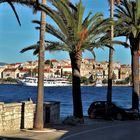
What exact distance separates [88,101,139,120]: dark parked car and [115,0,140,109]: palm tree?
4.09m

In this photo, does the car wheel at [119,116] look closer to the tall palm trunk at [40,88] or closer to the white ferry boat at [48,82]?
the tall palm trunk at [40,88]

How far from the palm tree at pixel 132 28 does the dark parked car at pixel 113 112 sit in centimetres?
409

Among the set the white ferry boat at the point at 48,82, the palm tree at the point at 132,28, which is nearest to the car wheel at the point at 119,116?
the palm tree at the point at 132,28

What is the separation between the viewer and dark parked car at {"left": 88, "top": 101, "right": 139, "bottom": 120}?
38219mm

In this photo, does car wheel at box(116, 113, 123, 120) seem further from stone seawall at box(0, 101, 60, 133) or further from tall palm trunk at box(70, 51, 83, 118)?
stone seawall at box(0, 101, 60, 133)

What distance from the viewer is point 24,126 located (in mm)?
27312

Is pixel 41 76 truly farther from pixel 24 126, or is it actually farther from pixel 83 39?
pixel 83 39

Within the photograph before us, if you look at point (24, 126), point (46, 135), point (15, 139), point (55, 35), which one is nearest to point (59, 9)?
point (55, 35)

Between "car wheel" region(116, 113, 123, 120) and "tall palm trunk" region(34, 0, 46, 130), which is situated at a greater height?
"tall palm trunk" region(34, 0, 46, 130)

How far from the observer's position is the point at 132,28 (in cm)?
4131

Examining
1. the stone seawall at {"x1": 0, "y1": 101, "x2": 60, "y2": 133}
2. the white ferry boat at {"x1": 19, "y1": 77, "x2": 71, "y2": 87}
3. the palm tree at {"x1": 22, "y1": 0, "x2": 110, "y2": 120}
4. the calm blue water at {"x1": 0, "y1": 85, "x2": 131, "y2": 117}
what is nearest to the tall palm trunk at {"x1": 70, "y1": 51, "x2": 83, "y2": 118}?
the palm tree at {"x1": 22, "y1": 0, "x2": 110, "y2": 120}

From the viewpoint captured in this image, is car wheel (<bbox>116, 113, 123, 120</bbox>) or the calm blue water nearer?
car wheel (<bbox>116, 113, 123, 120</bbox>)

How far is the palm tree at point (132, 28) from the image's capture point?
4181cm

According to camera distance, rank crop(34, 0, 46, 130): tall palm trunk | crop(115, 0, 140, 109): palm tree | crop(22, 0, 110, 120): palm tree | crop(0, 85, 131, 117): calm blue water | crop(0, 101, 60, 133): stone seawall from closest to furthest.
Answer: crop(0, 101, 60, 133): stone seawall → crop(34, 0, 46, 130): tall palm trunk → crop(22, 0, 110, 120): palm tree → crop(115, 0, 140, 109): palm tree → crop(0, 85, 131, 117): calm blue water
